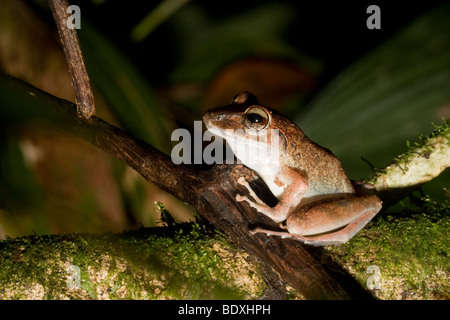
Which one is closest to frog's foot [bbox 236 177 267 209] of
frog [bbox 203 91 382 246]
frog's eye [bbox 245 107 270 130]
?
frog [bbox 203 91 382 246]

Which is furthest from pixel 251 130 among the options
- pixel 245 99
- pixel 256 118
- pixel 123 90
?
pixel 123 90

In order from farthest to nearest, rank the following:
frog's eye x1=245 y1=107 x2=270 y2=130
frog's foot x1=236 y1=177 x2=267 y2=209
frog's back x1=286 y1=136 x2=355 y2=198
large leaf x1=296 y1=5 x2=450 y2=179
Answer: large leaf x1=296 y1=5 x2=450 y2=179
frog's back x1=286 y1=136 x2=355 y2=198
frog's eye x1=245 y1=107 x2=270 y2=130
frog's foot x1=236 y1=177 x2=267 y2=209

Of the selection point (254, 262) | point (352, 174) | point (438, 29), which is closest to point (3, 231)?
point (254, 262)

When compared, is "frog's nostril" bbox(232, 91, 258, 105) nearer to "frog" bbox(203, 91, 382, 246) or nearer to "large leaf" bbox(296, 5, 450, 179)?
"frog" bbox(203, 91, 382, 246)

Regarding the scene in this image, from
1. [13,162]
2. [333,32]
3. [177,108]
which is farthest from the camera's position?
[333,32]

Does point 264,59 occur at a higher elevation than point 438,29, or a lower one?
higher

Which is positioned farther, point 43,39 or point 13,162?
point 43,39

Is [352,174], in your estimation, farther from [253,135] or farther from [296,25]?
[296,25]
